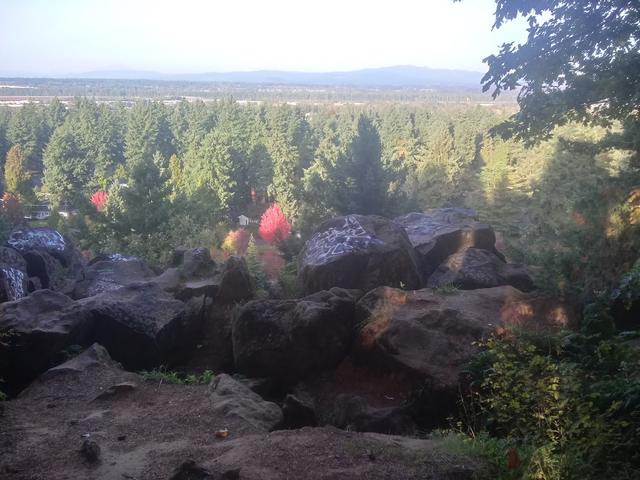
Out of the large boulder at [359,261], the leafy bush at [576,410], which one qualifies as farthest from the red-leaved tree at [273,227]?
the leafy bush at [576,410]

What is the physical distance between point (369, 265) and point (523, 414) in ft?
→ 25.8

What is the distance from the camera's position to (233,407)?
7.98 meters

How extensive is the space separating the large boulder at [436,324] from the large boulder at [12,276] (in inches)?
314

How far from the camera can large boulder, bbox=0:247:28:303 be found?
13.0 m

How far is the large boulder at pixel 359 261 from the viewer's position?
44.5 feet

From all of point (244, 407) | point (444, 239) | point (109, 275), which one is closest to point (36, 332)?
point (244, 407)

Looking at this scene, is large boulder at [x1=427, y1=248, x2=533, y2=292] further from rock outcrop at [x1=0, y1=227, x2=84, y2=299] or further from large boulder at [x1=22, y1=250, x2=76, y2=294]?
large boulder at [x1=22, y1=250, x2=76, y2=294]

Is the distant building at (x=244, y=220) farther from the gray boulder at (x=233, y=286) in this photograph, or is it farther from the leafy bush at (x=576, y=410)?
the leafy bush at (x=576, y=410)

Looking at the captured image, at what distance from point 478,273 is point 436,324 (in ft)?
13.9

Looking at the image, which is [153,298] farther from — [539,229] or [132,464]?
[539,229]

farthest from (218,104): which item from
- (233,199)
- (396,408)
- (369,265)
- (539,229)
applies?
(396,408)

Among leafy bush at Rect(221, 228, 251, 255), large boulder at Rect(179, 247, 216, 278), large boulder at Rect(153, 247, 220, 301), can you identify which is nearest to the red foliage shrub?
leafy bush at Rect(221, 228, 251, 255)

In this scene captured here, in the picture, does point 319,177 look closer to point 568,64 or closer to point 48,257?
point 48,257

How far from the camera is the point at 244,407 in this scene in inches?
315
